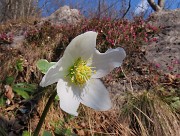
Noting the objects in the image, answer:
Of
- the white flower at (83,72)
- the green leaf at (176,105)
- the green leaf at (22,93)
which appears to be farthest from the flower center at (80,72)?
the green leaf at (176,105)

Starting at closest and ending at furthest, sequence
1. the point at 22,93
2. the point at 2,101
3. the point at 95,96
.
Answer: the point at 95,96 < the point at 22,93 < the point at 2,101

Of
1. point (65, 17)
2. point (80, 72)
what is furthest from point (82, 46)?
point (65, 17)

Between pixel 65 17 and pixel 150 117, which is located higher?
pixel 65 17

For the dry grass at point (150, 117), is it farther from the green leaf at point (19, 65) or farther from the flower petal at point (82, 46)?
the flower petal at point (82, 46)

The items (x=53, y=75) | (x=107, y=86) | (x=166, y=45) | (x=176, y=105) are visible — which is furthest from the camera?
(x=166, y=45)

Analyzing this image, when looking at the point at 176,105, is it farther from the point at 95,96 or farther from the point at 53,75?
the point at 53,75
